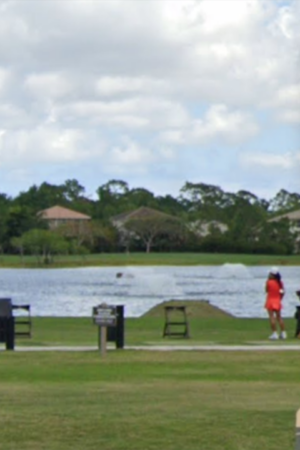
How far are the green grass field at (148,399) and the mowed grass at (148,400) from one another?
0.01m

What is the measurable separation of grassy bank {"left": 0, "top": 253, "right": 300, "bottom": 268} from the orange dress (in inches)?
4194

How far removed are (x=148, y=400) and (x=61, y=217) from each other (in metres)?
149

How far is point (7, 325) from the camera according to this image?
2338 centimetres

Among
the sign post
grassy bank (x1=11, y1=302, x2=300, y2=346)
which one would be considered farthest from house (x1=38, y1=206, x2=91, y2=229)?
the sign post

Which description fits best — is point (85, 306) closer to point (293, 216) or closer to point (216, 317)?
point (216, 317)

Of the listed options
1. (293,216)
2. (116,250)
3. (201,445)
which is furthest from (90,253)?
(201,445)

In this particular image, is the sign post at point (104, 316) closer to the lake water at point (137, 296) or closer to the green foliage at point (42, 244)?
the lake water at point (137, 296)

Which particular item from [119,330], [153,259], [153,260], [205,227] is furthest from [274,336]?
[205,227]

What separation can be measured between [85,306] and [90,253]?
9787 centimetres

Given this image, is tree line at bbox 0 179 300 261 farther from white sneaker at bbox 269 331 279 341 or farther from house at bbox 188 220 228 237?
white sneaker at bbox 269 331 279 341

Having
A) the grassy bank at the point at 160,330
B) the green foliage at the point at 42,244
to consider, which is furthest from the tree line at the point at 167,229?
the grassy bank at the point at 160,330

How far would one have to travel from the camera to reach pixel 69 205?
602 ft

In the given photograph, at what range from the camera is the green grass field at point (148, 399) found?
1266 centimetres

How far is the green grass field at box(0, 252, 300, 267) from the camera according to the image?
452ft
